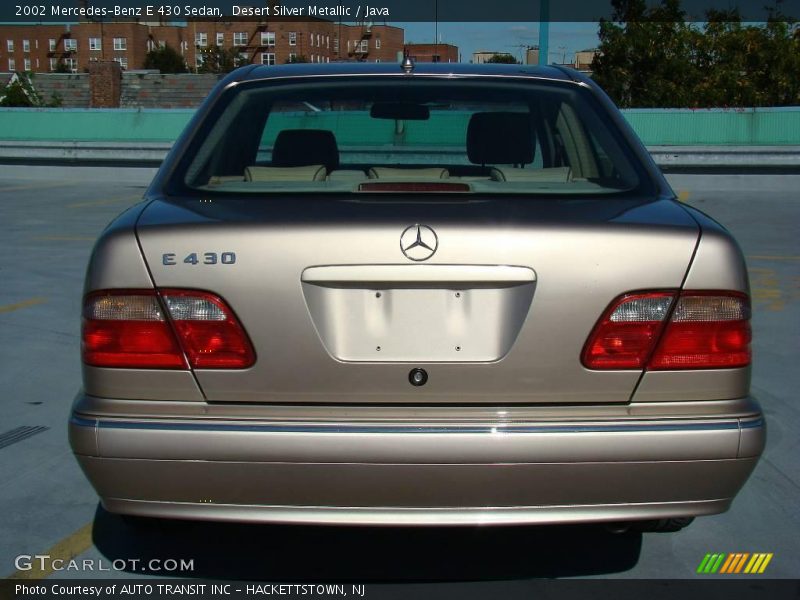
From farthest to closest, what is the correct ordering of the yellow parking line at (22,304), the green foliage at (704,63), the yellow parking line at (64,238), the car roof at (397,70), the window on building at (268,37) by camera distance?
the window on building at (268,37) → the green foliage at (704,63) → the yellow parking line at (64,238) → the yellow parking line at (22,304) → the car roof at (397,70)

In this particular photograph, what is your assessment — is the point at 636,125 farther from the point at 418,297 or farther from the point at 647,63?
the point at 418,297

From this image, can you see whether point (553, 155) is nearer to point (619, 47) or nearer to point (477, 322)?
point (477, 322)

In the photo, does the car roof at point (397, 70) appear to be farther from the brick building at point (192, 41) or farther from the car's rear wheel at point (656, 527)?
the brick building at point (192, 41)

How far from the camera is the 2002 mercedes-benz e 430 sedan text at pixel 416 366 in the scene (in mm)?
2676

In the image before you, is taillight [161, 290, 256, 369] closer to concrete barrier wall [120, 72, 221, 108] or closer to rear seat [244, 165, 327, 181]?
rear seat [244, 165, 327, 181]

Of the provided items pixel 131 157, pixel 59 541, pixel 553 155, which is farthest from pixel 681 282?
pixel 131 157

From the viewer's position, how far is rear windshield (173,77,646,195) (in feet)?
10.7

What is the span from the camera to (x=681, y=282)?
2736mm

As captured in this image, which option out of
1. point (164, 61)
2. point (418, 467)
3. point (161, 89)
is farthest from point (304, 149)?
point (164, 61)

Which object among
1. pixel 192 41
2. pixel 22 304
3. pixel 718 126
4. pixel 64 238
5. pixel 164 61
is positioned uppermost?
pixel 192 41

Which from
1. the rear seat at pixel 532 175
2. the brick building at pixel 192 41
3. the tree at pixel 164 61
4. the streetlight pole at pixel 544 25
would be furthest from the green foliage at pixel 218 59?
the rear seat at pixel 532 175

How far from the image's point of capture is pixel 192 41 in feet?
401

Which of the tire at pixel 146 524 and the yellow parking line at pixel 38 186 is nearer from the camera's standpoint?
the tire at pixel 146 524

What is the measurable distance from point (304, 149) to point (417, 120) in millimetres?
462
